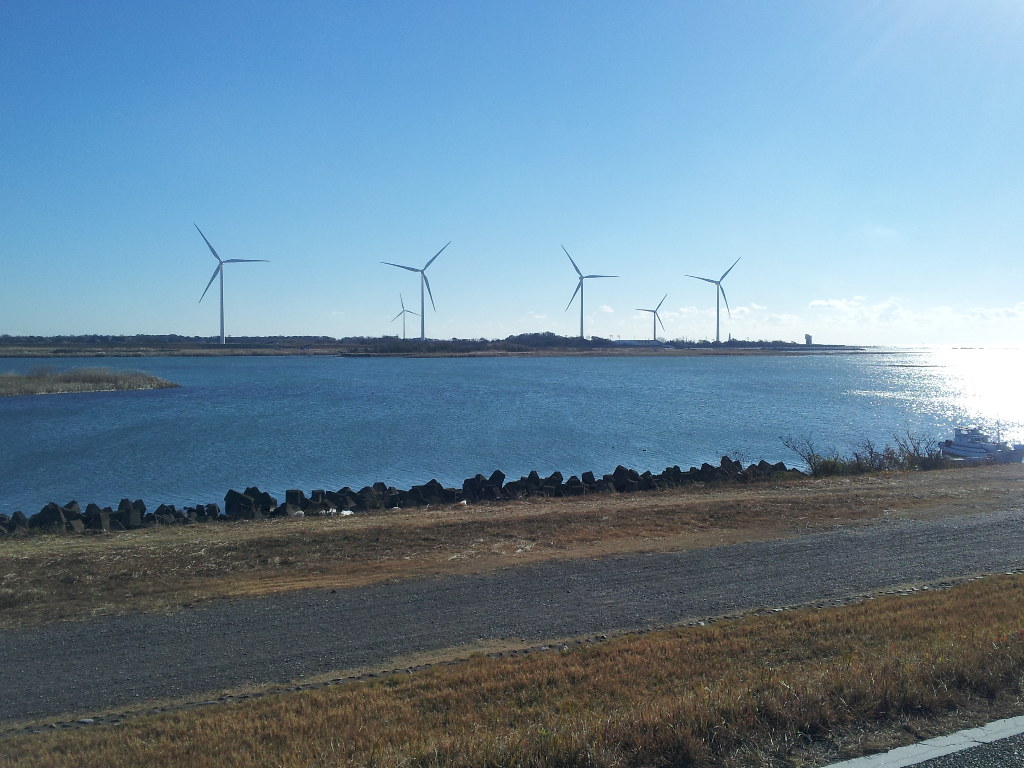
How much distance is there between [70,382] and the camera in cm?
7981

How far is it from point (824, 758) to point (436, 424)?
44270 mm

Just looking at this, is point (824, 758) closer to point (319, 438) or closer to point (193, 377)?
point (319, 438)

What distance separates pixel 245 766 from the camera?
527 cm

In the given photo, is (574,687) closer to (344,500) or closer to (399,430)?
(344,500)

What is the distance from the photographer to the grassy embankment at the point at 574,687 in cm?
495

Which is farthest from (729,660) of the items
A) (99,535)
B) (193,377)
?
(193,377)

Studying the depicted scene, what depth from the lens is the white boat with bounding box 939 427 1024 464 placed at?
1188 inches

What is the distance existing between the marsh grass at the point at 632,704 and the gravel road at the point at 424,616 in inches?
33.6

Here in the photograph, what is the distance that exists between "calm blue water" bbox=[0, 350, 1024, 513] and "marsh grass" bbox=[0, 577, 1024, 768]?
21175mm

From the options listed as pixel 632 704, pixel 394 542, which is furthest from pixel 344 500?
pixel 632 704

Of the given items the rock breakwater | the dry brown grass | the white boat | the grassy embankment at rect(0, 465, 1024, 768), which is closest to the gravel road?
the grassy embankment at rect(0, 465, 1024, 768)

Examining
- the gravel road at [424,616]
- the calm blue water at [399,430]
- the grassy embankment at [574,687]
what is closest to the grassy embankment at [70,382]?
the calm blue water at [399,430]

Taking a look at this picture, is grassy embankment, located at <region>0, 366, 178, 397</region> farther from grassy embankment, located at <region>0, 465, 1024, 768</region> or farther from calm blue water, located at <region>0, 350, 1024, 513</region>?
grassy embankment, located at <region>0, 465, 1024, 768</region>

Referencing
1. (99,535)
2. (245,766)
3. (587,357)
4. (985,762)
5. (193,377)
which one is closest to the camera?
(985,762)
